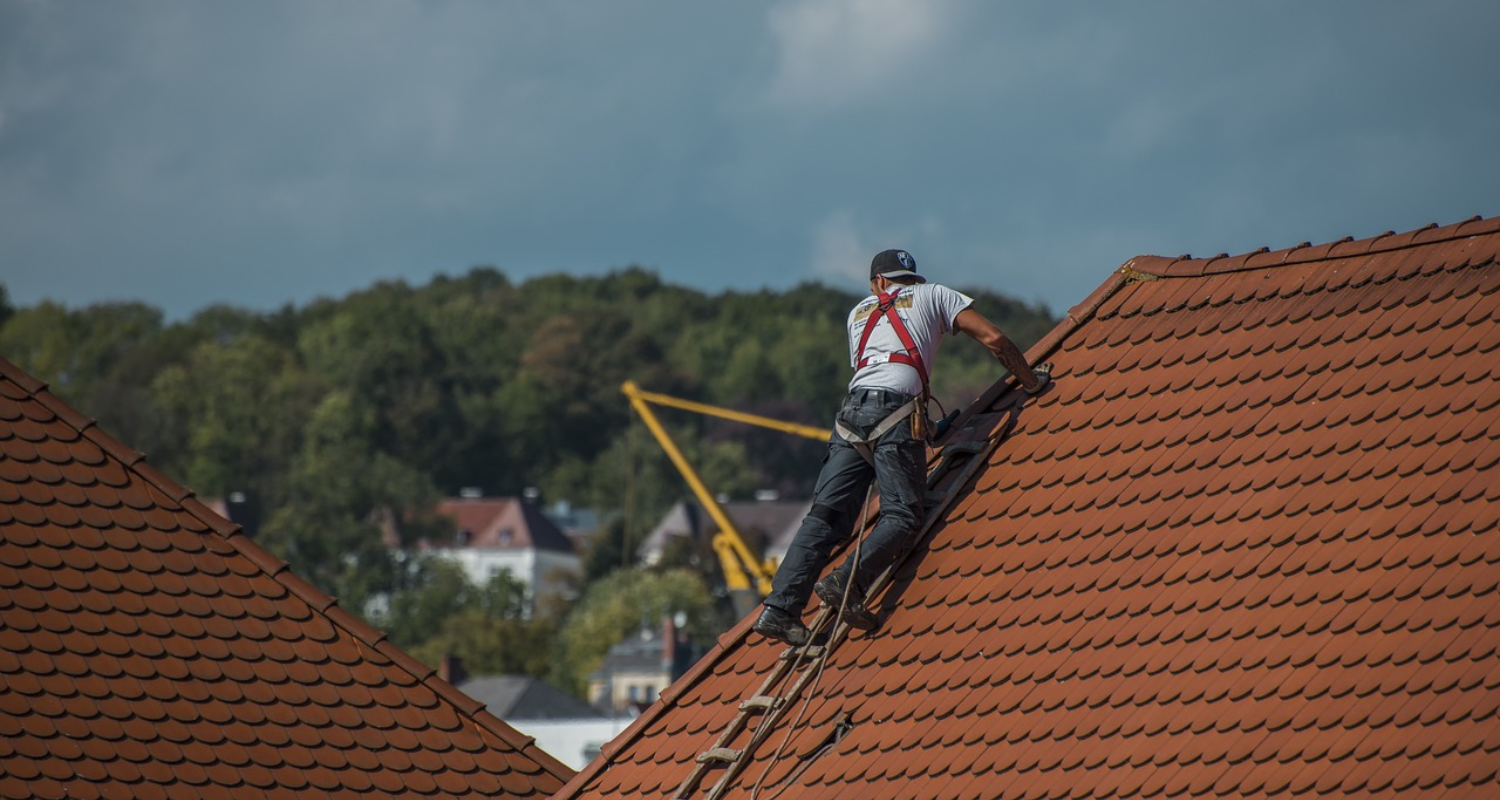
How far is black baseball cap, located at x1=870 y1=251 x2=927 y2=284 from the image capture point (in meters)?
10.6

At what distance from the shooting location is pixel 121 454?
11.7m

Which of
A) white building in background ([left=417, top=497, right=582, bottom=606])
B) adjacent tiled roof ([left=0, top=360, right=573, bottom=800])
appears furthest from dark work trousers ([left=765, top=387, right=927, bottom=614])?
white building in background ([left=417, top=497, right=582, bottom=606])

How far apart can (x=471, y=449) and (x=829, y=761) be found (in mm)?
148816

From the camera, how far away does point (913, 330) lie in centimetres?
1045

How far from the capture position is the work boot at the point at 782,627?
10211 mm

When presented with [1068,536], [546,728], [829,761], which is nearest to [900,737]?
[829,761]

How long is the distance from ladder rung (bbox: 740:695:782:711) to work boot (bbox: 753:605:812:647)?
1.10 feet

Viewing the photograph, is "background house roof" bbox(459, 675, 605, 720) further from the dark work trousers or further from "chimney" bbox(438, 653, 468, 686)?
the dark work trousers

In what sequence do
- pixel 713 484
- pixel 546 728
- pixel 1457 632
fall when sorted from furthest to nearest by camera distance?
1. pixel 713 484
2. pixel 546 728
3. pixel 1457 632

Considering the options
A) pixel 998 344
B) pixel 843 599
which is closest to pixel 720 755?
pixel 843 599

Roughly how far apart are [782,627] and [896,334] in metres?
1.64

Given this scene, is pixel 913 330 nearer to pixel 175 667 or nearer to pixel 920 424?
pixel 920 424

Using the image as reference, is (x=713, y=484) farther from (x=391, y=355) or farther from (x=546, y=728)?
(x=546, y=728)

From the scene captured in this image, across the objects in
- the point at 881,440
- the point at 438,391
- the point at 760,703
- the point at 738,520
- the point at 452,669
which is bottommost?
the point at 760,703
